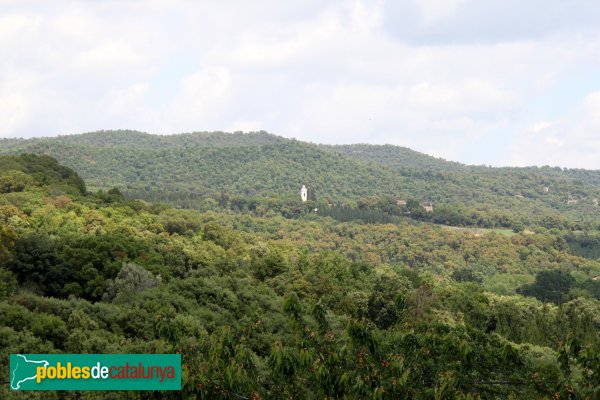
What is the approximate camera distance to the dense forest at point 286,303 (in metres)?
14.4

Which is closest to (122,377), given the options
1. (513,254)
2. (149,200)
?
(513,254)

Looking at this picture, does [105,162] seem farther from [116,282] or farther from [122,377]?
[122,377]

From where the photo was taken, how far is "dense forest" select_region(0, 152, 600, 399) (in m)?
14.4

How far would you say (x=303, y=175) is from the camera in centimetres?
19912

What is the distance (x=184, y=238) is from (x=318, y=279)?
13010 mm
